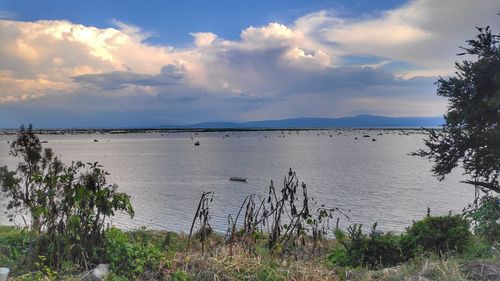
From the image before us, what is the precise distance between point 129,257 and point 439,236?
7.57 metres

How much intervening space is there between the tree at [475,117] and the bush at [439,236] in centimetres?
814

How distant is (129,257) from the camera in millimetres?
6016

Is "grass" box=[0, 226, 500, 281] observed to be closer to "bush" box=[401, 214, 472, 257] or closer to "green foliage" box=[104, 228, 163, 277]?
"green foliage" box=[104, 228, 163, 277]

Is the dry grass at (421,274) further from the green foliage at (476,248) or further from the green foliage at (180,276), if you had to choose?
the green foliage at (476,248)

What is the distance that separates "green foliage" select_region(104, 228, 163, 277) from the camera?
5930 millimetres

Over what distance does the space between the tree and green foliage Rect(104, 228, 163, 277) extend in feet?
51.0

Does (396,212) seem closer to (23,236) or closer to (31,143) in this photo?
(31,143)

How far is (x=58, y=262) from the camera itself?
5.88 meters

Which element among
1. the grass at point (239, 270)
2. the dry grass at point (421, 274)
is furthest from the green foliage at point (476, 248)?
the dry grass at point (421, 274)

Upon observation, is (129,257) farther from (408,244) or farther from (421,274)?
(408,244)

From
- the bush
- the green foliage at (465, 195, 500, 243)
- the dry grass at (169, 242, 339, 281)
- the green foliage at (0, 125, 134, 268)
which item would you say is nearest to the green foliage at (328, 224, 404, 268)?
the bush

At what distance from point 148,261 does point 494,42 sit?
18.3 m

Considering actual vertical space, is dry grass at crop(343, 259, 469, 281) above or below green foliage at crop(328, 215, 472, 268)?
above

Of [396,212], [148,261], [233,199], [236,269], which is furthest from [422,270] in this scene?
[233,199]
